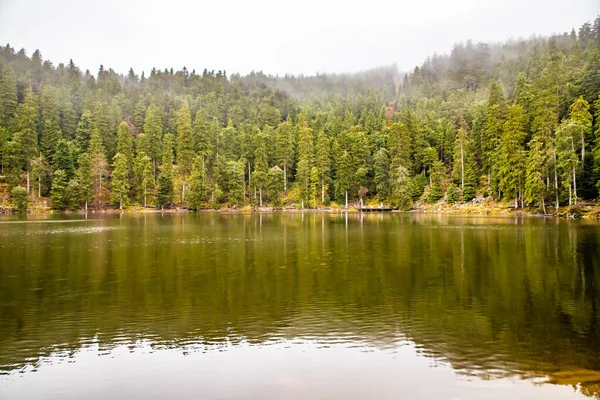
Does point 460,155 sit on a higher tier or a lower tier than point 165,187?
higher

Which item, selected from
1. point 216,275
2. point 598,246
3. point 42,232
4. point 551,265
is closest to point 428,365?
point 216,275

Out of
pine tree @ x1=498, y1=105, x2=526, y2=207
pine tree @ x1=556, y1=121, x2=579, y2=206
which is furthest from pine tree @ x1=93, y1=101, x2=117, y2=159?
Result: pine tree @ x1=556, y1=121, x2=579, y2=206

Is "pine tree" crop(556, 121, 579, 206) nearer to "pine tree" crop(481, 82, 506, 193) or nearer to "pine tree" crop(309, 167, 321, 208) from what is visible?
"pine tree" crop(481, 82, 506, 193)

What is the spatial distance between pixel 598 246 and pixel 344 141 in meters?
84.0

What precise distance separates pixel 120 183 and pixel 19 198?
20811 mm

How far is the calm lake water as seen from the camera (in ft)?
32.5

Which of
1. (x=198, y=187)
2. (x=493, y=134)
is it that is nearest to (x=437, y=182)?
(x=493, y=134)

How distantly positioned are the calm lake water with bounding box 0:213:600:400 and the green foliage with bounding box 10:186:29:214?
2682 inches

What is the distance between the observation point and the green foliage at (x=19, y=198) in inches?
3327

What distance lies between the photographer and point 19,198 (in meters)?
85.1

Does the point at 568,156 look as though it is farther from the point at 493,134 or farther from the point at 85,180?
the point at 85,180

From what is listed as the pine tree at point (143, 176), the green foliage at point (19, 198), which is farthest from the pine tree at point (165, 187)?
the green foliage at point (19, 198)

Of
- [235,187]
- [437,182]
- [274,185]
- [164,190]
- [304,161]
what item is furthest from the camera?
[304,161]

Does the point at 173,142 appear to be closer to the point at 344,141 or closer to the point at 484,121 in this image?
the point at 344,141
